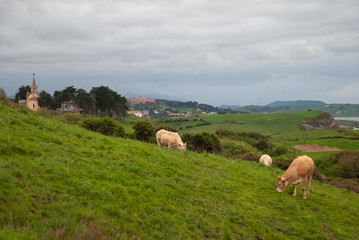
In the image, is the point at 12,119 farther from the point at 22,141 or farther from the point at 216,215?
the point at 216,215

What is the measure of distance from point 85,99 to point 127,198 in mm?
92093

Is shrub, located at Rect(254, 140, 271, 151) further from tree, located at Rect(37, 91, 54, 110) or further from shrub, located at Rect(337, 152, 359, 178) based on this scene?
tree, located at Rect(37, 91, 54, 110)

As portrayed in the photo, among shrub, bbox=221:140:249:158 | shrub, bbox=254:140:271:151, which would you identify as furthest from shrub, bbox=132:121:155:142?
shrub, bbox=254:140:271:151

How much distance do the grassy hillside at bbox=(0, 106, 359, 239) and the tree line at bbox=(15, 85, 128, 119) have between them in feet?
260

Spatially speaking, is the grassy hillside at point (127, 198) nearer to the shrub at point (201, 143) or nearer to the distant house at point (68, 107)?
the shrub at point (201, 143)

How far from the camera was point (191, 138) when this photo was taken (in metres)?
37.2

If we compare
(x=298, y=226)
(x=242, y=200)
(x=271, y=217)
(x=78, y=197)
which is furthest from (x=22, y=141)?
(x=298, y=226)

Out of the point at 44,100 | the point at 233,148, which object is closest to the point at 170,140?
the point at 233,148

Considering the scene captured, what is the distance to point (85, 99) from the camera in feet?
312

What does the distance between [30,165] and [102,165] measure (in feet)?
9.89

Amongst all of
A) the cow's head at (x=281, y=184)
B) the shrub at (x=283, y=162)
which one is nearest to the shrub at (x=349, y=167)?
the shrub at (x=283, y=162)

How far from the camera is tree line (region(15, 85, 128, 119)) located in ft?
290

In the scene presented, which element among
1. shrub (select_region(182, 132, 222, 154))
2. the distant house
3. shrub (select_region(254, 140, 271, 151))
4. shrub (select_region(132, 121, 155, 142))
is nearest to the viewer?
shrub (select_region(182, 132, 222, 154))

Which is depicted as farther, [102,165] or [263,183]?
[263,183]
